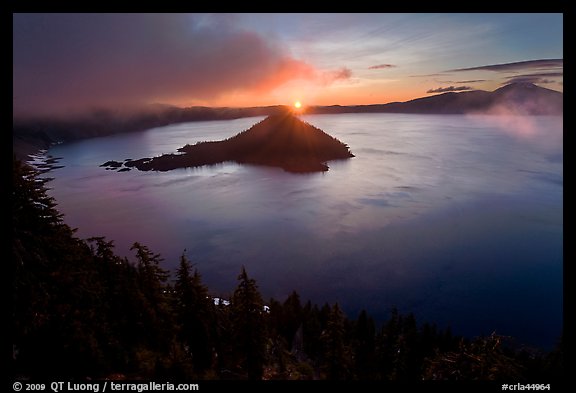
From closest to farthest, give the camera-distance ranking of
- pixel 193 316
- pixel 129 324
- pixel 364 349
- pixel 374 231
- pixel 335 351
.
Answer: pixel 129 324
pixel 193 316
pixel 335 351
pixel 364 349
pixel 374 231

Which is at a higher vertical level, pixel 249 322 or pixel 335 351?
pixel 249 322

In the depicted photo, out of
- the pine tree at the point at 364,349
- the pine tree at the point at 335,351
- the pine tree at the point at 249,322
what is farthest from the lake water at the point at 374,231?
the pine tree at the point at 249,322

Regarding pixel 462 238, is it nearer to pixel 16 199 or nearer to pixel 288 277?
pixel 288 277

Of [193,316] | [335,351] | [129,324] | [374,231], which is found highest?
[129,324]

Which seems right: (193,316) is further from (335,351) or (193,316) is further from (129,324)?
(335,351)

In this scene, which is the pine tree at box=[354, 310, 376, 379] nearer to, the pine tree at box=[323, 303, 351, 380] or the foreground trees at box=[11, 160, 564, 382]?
the foreground trees at box=[11, 160, 564, 382]

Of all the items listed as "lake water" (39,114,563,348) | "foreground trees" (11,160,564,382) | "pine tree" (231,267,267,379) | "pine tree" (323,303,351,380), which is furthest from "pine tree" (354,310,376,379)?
"pine tree" (231,267,267,379)

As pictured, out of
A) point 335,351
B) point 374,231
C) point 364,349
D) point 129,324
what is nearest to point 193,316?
point 129,324
